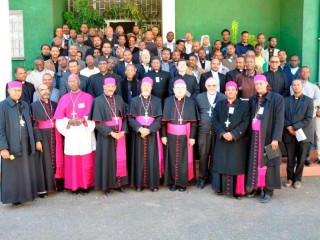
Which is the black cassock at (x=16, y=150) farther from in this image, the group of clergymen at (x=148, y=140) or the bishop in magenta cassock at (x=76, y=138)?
the bishop in magenta cassock at (x=76, y=138)

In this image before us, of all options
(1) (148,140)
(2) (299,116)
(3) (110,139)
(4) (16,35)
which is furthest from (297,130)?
(4) (16,35)

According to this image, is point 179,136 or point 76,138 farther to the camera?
point 179,136

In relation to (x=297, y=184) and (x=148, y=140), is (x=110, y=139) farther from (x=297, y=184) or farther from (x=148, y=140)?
(x=297, y=184)

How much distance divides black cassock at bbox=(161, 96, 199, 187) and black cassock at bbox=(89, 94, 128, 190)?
2.62 ft

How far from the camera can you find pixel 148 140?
7164mm

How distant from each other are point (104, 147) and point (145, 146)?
2.28 ft

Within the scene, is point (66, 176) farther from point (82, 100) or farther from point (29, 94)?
point (29, 94)

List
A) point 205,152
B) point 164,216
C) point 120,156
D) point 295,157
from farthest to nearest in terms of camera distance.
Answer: point 295,157 → point 205,152 → point 120,156 → point 164,216

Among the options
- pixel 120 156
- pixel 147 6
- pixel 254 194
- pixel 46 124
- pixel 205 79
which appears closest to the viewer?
pixel 254 194

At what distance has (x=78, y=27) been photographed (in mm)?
12320

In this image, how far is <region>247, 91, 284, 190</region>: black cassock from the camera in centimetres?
656

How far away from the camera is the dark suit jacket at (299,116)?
7.14 meters

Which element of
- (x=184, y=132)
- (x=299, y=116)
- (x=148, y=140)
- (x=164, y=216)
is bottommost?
(x=164, y=216)

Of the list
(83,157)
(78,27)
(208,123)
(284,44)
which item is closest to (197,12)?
(284,44)
